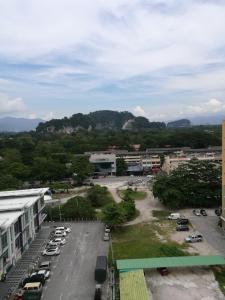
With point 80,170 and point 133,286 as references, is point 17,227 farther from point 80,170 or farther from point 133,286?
point 80,170

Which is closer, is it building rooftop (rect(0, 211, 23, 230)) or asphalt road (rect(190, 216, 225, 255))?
building rooftop (rect(0, 211, 23, 230))

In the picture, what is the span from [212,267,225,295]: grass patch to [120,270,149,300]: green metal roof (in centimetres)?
455

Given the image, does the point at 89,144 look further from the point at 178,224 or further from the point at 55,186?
the point at 178,224

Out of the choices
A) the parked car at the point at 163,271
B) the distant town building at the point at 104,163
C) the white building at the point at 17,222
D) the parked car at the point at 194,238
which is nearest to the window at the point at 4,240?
the white building at the point at 17,222

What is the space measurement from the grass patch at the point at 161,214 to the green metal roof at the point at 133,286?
13.8m

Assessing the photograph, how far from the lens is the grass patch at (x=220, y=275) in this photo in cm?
2011

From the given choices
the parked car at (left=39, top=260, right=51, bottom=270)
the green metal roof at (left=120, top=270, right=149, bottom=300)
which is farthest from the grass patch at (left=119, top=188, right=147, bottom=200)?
the green metal roof at (left=120, top=270, right=149, bottom=300)

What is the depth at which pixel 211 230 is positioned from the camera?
2967cm

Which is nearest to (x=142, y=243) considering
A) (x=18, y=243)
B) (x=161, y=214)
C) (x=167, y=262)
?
(x=167, y=262)

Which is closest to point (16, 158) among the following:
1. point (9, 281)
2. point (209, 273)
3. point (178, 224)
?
point (178, 224)

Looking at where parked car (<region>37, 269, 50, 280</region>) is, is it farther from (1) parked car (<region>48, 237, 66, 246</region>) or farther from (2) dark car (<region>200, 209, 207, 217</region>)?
(2) dark car (<region>200, 209, 207, 217</region>)

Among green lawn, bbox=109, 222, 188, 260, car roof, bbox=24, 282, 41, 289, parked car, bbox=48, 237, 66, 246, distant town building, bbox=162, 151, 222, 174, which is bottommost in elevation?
green lawn, bbox=109, 222, 188, 260

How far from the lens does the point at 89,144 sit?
270ft

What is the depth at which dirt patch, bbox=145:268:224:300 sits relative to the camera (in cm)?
1919
